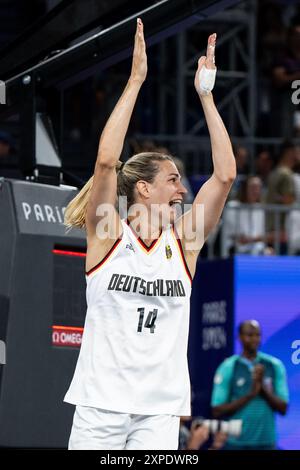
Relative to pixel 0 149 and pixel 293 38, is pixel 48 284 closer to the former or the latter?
pixel 0 149

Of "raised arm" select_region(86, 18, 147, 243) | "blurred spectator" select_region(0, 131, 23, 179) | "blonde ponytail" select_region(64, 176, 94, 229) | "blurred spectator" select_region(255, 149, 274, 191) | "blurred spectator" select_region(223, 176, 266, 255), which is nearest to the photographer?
"raised arm" select_region(86, 18, 147, 243)

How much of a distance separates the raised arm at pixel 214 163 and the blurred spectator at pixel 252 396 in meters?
5.14

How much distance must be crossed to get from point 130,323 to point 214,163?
750mm

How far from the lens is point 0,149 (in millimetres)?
7770

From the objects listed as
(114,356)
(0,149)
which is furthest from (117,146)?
(0,149)

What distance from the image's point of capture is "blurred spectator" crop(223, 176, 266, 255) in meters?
11.8

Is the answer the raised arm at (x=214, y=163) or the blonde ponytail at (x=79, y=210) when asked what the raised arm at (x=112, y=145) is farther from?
the raised arm at (x=214, y=163)

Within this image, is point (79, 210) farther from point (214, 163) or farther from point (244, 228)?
point (244, 228)

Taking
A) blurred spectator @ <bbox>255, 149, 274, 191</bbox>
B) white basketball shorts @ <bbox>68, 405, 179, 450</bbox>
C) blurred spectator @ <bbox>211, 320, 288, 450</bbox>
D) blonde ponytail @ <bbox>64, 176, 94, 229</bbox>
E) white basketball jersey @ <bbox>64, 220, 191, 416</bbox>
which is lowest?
blurred spectator @ <bbox>211, 320, 288, 450</bbox>

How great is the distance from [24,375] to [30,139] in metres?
1.29

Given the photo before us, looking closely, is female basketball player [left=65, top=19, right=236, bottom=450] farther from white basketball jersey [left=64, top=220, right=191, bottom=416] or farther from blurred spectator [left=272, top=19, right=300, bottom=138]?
blurred spectator [left=272, top=19, right=300, bottom=138]

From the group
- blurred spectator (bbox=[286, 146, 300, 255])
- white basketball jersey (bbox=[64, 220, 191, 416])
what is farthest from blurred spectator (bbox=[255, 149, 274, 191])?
white basketball jersey (bbox=[64, 220, 191, 416])

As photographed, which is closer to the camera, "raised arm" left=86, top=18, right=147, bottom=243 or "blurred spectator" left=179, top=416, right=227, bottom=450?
"raised arm" left=86, top=18, right=147, bottom=243

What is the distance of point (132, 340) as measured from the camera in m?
4.91
